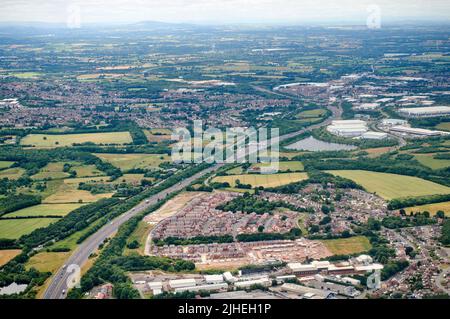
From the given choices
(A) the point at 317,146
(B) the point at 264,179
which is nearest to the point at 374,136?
(A) the point at 317,146

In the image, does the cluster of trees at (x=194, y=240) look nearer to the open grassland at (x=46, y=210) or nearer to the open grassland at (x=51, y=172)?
the open grassland at (x=46, y=210)

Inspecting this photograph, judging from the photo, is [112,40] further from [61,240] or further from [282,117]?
[61,240]

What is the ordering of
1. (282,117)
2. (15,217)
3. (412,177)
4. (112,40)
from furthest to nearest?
(112,40) → (282,117) → (412,177) → (15,217)

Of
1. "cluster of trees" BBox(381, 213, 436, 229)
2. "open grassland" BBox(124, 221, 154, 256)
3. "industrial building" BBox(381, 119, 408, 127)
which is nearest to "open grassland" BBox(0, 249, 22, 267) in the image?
"open grassland" BBox(124, 221, 154, 256)

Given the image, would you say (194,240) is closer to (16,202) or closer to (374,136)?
(16,202)

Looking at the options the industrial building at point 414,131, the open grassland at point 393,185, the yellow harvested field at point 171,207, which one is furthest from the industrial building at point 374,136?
the yellow harvested field at point 171,207

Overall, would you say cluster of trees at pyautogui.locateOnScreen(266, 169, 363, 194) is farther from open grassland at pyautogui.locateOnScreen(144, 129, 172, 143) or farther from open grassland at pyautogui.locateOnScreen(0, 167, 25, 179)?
open grassland at pyautogui.locateOnScreen(144, 129, 172, 143)

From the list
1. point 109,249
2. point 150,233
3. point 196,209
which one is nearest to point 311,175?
point 196,209

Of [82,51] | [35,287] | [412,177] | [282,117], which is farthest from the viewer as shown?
[82,51]
